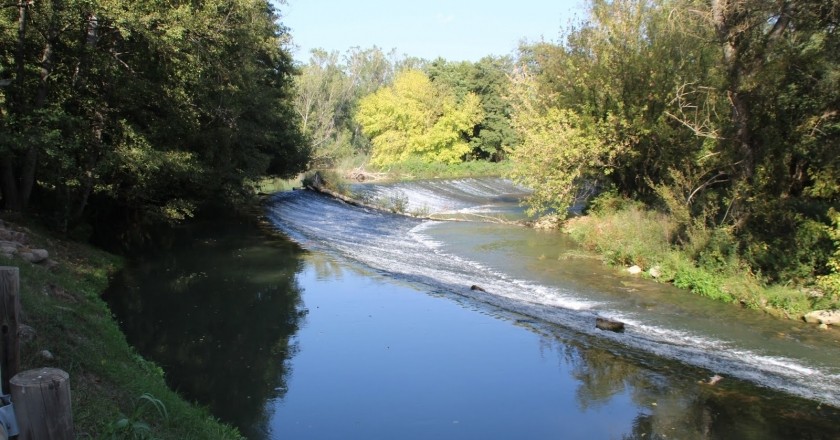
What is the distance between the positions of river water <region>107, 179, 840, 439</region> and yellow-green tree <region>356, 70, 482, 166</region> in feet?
130

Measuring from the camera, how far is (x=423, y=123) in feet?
189

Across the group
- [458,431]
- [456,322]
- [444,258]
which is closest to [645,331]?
[456,322]

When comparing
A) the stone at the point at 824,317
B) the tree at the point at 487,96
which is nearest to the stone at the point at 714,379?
the stone at the point at 824,317

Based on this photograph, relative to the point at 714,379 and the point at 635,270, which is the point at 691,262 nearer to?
the point at 635,270

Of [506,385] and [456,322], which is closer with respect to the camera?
[506,385]

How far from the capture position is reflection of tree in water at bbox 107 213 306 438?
328 inches

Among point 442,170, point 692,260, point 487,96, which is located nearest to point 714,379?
point 692,260

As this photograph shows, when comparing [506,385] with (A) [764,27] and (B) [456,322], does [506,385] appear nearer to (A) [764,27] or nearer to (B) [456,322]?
(B) [456,322]

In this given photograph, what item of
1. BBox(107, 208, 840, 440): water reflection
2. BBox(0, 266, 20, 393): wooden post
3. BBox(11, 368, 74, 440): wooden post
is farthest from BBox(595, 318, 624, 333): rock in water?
BBox(11, 368, 74, 440): wooden post

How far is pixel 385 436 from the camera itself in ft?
23.9

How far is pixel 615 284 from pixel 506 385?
7.17 m

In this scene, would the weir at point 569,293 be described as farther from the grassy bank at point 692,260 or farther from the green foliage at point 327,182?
the green foliage at point 327,182

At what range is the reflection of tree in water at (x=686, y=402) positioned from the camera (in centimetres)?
743

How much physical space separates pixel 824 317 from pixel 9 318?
42.6 feet
